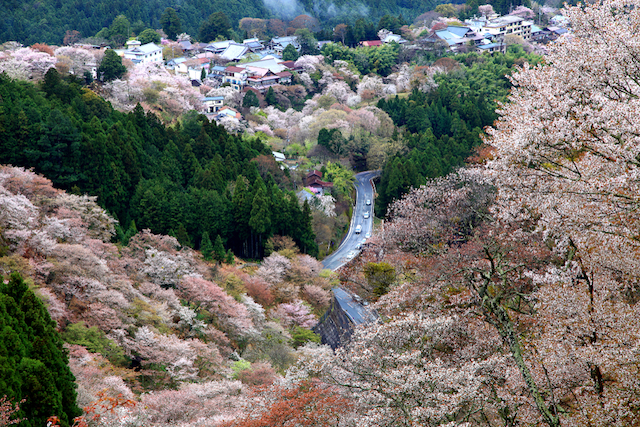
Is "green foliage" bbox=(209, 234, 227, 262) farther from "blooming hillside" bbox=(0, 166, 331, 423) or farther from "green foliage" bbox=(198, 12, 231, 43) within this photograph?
"green foliage" bbox=(198, 12, 231, 43)

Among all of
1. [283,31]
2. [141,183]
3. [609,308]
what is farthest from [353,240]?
[283,31]

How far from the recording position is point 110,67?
150 feet

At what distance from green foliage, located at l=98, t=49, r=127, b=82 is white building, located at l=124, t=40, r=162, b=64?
16.7 m

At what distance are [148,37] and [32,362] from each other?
2577 inches

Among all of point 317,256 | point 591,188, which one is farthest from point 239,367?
point 317,256

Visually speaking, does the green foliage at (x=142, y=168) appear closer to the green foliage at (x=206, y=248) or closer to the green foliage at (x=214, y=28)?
the green foliage at (x=206, y=248)

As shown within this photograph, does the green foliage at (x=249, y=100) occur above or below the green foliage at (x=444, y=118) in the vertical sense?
above

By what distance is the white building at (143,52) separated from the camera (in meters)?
63.7

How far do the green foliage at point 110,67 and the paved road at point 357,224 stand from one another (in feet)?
70.1

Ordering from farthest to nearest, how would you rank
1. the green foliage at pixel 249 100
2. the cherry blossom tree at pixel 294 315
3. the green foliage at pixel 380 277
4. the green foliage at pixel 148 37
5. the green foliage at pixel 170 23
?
the green foliage at pixel 170 23
the green foliage at pixel 148 37
the green foliage at pixel 249 100
the cherry blossom tree at pixel 294 315
the green foliage at pixel 380 277

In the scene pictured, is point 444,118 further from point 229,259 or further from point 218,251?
point 218,251

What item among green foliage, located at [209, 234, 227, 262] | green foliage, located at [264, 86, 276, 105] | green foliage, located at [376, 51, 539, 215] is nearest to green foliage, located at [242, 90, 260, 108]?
green foliage, located at [264, 86, 276, 105]

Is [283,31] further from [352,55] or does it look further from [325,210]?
[325,210]

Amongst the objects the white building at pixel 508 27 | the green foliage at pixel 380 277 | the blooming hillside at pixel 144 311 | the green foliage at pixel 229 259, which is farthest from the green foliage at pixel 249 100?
the green foliage at pixel 380 277
